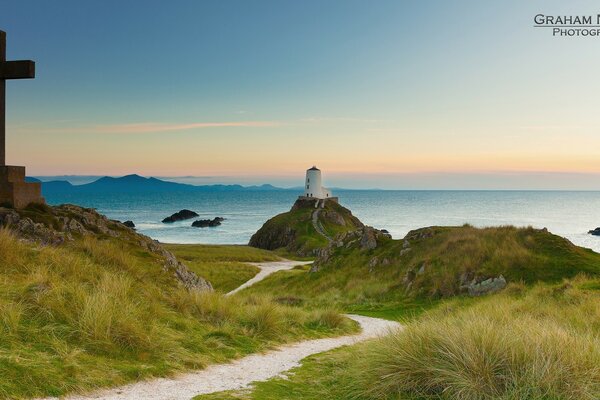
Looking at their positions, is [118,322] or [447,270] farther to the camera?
[447,270]

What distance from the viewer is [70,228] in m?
19.9

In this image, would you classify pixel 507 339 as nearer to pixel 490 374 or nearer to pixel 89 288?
pixel 490 374

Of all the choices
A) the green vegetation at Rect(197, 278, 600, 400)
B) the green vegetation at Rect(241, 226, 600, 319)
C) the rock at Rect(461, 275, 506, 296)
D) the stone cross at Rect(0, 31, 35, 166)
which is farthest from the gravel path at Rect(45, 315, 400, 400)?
the stone cross at Rect(0, 31, 35, 166)

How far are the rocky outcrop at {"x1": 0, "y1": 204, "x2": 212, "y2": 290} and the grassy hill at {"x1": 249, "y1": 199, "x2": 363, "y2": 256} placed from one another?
6557 cm

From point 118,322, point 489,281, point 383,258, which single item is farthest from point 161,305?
point 383,258

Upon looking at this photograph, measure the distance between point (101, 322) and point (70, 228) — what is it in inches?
464

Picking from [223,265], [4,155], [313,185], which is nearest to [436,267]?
[4,155]

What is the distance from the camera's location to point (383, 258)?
1328 inches

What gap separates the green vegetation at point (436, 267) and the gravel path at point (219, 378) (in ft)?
33.9

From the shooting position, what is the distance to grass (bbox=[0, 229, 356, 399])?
802 cm

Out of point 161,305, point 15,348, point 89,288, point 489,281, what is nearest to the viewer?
point 15,348

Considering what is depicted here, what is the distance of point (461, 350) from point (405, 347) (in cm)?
100

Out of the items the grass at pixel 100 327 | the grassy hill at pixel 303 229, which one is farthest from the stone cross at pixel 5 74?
the grassy hill at pixel 303 229

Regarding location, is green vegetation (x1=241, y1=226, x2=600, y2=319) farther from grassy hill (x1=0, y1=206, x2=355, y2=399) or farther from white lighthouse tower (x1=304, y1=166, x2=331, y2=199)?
white lighthouse tower (x1=304, y1=166, x2=331, y2=199)
